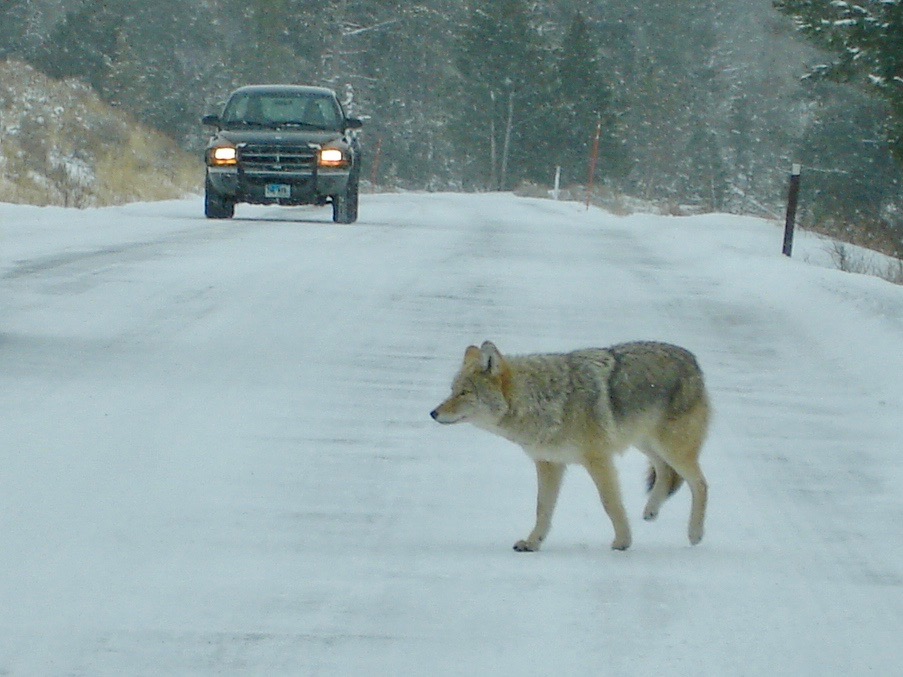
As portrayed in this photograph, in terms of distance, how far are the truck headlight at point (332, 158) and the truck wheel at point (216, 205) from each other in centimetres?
171

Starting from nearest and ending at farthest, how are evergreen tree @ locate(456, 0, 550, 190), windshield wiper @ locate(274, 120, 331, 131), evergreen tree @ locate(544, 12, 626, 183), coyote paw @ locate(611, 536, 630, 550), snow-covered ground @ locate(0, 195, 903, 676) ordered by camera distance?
snow-covered ground @ locate(0, 195, 903, 676), coyote paw @ locate(611, 536, 630, 550), windshield wiper @ locate(274, 120, 331, 131), evergreen tree @ locate(456, 0, 550, 190), evergreen tree @ locate(544, 12, 626, 183)

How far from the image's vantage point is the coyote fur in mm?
6035

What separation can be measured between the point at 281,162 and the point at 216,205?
1.40 m

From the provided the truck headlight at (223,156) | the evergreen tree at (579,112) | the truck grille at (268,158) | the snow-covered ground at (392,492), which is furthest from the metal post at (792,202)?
the evergreen tree at (579,112)

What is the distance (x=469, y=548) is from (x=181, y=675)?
1.79 metres

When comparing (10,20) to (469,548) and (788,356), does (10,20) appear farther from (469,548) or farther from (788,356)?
(469,548)

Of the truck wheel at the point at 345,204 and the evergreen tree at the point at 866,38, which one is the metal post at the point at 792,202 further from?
the truck wheel at the point at 345,204

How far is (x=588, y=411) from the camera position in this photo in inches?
240

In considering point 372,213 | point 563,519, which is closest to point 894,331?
point 563,519

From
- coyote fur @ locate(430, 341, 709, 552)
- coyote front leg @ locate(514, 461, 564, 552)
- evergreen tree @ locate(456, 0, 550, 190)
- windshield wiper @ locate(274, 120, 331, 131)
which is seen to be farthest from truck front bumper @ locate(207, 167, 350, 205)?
evergreen tree @ locate(456, 0, 550, 190)

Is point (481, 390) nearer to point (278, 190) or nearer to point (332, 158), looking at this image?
point (278, 190)

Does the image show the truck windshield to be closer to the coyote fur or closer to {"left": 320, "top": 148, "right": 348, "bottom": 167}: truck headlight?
{"left": 320, "top": 148, "right": 348, "bottom": 167}: truck headlight

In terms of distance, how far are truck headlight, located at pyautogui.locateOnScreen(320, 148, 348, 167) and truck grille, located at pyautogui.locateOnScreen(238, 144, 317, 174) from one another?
0.28m

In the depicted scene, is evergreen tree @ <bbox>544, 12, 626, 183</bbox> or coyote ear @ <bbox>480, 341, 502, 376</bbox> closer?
coyote ear @ <bbox>480, 341, 502, 376</bbox>
